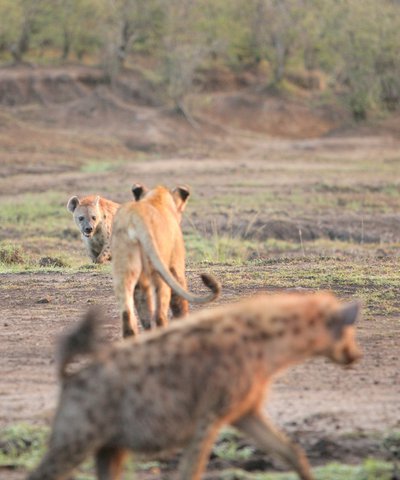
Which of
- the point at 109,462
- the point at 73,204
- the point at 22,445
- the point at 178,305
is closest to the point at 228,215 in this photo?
the point at 73,204

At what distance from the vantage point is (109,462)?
3.74m

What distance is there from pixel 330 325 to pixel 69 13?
25.9m

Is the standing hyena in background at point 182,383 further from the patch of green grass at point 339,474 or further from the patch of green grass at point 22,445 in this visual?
the patch of green grass at point 22,445

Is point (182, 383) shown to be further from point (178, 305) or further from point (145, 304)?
point (178, 305)

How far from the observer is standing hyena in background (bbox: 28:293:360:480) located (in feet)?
11.8

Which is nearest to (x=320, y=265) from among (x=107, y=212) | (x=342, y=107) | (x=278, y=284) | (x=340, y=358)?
(x=278, y=284)

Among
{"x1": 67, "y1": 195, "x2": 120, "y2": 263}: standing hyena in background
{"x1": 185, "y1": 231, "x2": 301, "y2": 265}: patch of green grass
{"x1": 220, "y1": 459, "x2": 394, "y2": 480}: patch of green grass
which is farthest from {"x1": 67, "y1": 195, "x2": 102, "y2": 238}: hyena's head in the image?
{"x1": 220, "y1": 459, "x2": 394, "y2": 480}: patch of green grass

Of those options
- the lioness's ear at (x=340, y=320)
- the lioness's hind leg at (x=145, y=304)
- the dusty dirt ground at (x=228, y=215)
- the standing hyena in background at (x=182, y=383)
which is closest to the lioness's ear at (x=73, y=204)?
the dusty dirt ground at (x=228, y=215)

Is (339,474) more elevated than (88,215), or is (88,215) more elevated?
(88,215)

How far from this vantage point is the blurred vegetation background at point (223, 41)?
88.6 feet

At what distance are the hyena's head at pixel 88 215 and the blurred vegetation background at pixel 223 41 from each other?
16029 millimetres

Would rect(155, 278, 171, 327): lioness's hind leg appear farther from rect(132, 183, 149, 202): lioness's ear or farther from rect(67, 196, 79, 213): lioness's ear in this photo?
rect(67, 196, 79, 213): lioness's ear

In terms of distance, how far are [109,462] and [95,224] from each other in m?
6.30

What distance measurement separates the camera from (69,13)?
28641 millimetres
